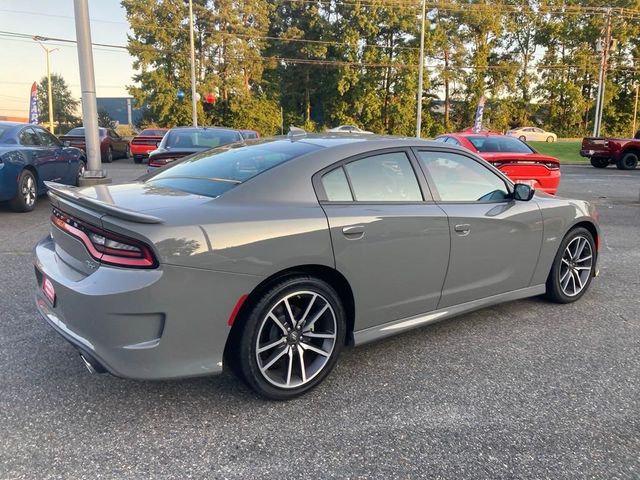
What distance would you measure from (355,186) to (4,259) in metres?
4.53

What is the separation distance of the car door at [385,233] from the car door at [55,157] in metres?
7.55

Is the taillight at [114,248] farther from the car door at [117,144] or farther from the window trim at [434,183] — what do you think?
the car door at [117,144]

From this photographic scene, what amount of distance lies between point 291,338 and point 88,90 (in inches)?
320

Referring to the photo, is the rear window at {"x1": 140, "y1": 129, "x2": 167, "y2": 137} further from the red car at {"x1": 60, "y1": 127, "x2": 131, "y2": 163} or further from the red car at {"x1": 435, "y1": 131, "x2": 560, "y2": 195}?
the red car at {"x1": 435, "y1": 131, "x2": 560, "y2": 195}

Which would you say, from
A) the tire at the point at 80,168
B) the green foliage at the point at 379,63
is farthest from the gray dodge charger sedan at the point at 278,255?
the green foliage at the point at 379,63

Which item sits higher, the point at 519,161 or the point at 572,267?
the point at 519,161

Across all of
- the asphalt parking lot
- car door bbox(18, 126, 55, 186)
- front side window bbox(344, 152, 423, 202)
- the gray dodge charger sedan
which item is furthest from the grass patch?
front side window bbox(344, 152, 423, 202)

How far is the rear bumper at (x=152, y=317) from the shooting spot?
249cm

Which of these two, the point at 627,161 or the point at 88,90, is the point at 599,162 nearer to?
the point at 627,161

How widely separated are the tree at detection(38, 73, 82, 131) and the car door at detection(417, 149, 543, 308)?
93095 mm

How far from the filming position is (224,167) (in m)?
3.45

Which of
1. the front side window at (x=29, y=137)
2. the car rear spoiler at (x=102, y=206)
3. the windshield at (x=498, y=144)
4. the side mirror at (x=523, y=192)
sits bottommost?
the side mirror at (x=523, y=192)

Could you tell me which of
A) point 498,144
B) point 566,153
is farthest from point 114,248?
point 566,153

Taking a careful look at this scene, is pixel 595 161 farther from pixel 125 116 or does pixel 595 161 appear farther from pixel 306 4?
pixel 125 116
